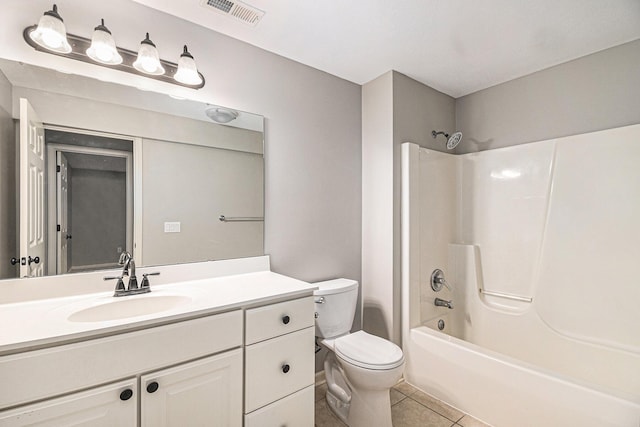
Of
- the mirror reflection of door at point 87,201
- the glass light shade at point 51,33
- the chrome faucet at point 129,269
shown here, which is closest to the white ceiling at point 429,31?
the glass light shade at point 51,33

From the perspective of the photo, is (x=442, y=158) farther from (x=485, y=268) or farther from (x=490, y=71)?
(x=485, y=268)

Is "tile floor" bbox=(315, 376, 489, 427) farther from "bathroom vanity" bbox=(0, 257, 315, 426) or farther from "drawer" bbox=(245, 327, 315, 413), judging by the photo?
"drawer" bbox=(245, 327, 315, 413)

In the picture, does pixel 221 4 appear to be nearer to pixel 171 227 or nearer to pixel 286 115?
pixel 286 115

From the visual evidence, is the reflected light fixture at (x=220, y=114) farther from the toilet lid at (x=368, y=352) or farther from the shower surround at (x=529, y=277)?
the toilet lid at (x=368, y=352)

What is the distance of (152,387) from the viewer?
1033mm

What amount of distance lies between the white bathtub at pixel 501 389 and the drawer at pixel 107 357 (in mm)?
1421

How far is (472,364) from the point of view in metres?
1.76

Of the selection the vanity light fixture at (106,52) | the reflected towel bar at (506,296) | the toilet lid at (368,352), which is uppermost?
the vanity light fixture at (106,52)

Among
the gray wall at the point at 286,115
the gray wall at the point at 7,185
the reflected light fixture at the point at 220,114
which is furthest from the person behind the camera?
the reflected light fixture at the point at 220,114

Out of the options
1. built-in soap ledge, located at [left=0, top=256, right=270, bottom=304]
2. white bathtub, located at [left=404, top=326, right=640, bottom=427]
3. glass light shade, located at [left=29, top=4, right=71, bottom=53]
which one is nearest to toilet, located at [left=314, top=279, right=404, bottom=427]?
white bathtub, located at [left=404, top=326, right=640, bottom=427]

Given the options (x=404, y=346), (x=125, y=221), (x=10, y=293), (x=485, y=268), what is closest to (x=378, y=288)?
(x=404, y=346)

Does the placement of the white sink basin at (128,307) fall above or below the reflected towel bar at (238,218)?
below

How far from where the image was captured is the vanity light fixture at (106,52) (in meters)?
1.24

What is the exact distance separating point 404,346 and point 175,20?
8.38 ft
